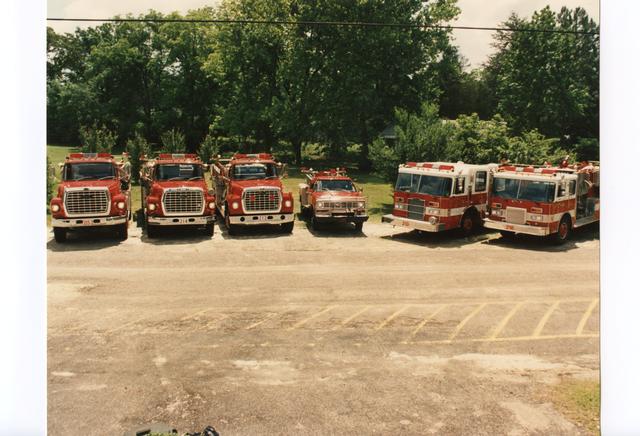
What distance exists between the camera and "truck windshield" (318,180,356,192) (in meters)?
17.8

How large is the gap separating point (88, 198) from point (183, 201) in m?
2.48

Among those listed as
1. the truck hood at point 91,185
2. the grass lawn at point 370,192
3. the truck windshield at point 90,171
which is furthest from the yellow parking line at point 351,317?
the truck windshield at point 90,171

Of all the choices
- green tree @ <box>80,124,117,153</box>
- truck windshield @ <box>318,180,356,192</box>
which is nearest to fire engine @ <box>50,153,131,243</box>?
green tree @ <box>80,124,117,153</box>

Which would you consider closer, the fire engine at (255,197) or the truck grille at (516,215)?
the truck grille at (516,215)

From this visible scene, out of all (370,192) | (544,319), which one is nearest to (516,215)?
(544,319)

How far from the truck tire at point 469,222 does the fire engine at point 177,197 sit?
24.1ft

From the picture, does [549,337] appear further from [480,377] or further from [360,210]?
[360,210]

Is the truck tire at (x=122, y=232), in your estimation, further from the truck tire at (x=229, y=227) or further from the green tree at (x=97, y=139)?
the truck tire at (x=229, y=227)

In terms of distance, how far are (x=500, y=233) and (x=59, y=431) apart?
43.0 feet

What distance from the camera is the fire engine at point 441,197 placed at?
16.2 meters

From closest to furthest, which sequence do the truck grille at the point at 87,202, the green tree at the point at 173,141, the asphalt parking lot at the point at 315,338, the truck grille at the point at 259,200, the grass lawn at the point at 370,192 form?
the asphalt parking lot at the point at 315,338 → the green tree at the point at 173,141 → the truck grille at the point at 87,202 → the truck grille at the point at 259,200 → the grass lawn at the point at 370,192

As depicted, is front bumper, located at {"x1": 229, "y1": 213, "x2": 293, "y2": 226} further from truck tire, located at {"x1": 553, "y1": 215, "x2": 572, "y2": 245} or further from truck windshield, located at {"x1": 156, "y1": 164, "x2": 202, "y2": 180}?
truck tire, located at {"x1": 553, "y1": 215, "x2": 572, "y2": 245}

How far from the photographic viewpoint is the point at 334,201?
17.0 m

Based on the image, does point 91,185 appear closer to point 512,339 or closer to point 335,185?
point 335,185
